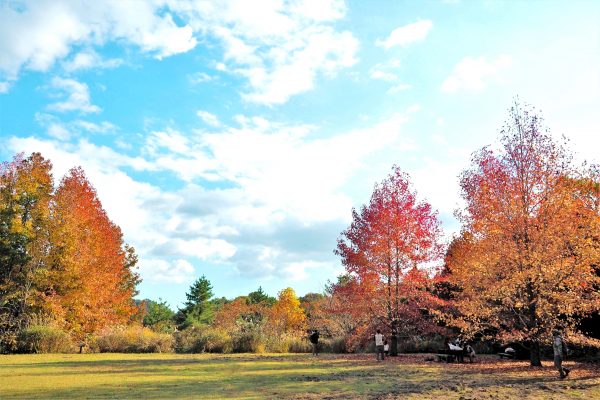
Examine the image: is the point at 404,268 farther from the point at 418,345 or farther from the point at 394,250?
the point at 418,345

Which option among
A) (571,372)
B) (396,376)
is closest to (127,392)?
(396,376)

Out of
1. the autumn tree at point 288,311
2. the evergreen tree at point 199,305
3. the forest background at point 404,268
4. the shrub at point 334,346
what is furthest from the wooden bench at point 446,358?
the evergreen tree at point 199,305

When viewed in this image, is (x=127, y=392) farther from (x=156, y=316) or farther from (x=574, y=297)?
(x=156, y=316)

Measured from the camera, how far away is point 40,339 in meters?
27.2

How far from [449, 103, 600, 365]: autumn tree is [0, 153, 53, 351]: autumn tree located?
28.1 metres

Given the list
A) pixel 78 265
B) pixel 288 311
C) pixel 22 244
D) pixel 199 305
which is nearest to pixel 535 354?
pixel 78 265

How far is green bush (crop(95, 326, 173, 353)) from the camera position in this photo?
29.0 m

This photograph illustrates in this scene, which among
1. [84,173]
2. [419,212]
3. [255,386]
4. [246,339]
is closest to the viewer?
[255,386]

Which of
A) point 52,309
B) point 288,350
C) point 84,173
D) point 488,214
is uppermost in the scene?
point 84,173

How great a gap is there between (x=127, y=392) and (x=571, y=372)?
14495 mm

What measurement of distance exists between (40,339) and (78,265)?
709 centimetres

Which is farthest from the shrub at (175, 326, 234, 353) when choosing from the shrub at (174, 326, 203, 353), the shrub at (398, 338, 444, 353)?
the shrub at (398, 338, 444, 353)

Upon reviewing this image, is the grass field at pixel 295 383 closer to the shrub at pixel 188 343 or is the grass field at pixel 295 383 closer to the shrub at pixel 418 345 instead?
the shrub at pixel 188 343

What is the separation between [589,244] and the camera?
16750 mm
